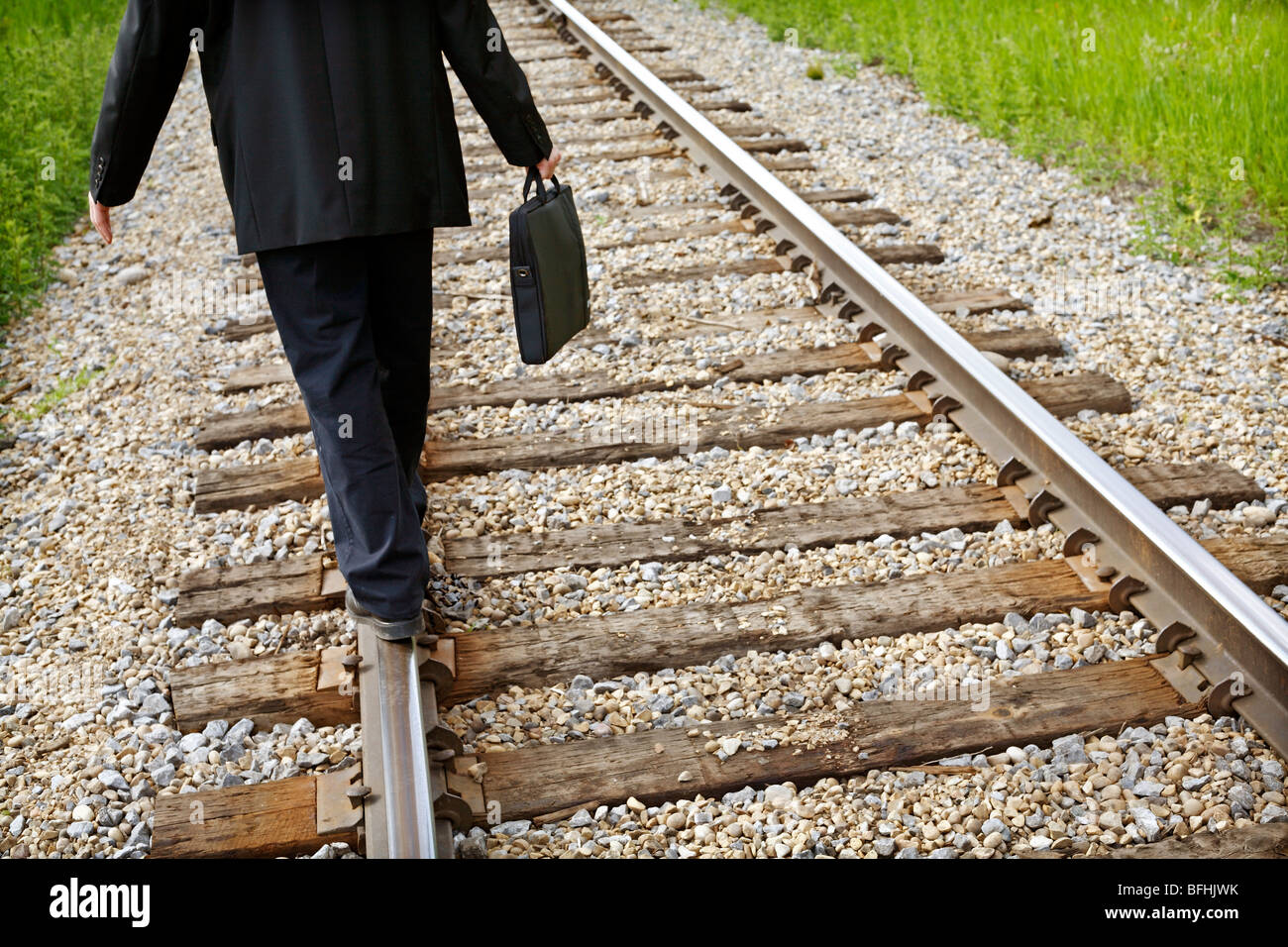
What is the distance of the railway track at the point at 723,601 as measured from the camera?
2490 mm

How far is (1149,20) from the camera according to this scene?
23.2 feet

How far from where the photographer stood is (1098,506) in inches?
122

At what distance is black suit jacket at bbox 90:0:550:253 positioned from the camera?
94.3 inches

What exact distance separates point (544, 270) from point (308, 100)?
65 centimetres

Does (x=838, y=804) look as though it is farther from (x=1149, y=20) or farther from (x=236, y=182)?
(x=1149, y=20)

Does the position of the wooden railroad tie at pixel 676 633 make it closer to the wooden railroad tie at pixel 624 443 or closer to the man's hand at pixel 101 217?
the wooden railroad tie at pixel 624 443

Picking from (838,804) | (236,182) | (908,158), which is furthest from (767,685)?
(908,158)

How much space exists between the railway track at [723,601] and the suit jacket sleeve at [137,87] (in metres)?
1.07

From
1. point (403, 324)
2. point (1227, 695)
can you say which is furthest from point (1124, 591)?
point (403, 324)

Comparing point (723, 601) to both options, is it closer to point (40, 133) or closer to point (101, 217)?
point (101, 217)

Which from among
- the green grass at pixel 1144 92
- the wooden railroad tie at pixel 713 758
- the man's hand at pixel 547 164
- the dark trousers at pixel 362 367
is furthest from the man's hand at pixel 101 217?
the green grass at pixel 1144 92

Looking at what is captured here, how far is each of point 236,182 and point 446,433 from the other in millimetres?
1493

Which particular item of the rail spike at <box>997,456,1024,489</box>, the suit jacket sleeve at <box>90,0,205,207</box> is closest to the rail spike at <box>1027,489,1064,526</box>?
the rail spike at <box>997,456,1024,489</box>

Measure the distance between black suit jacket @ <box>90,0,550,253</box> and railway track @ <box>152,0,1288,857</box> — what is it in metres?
0.97
